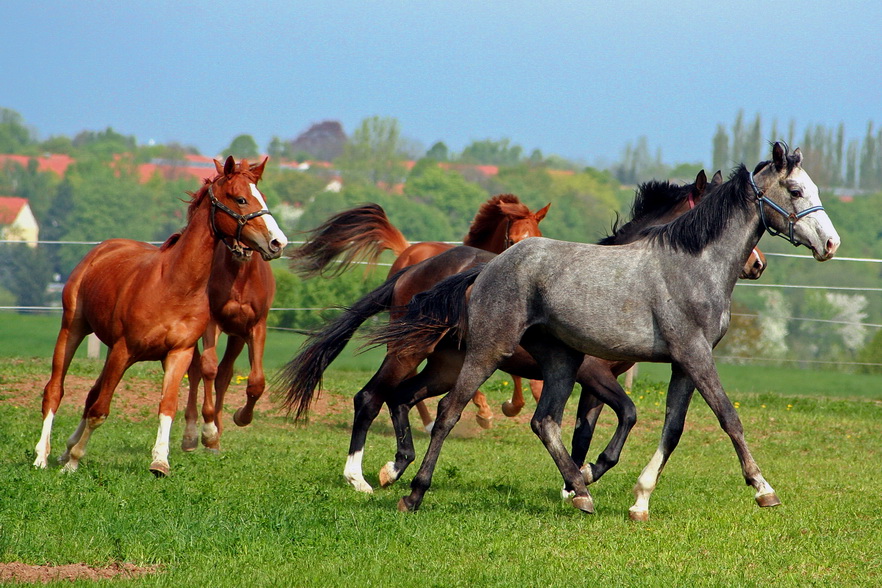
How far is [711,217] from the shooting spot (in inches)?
251

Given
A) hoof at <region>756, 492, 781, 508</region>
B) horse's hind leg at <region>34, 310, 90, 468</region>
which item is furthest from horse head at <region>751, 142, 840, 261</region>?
horse's hind leg at <region>34, 310, 90, 468</region>

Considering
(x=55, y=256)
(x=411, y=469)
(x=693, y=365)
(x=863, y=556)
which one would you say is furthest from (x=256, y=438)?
(x=55, y=256)

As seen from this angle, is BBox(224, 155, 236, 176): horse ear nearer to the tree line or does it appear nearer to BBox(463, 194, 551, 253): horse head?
BBox(463, 194, 551, 253): horse head

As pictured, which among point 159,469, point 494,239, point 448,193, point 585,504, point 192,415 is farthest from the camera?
point 448,193

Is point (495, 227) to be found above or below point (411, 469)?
above

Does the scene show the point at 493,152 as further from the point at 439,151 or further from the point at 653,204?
the point at 653,204

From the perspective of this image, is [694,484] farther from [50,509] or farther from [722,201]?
[50,509]

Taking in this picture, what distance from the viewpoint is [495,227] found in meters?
10.9

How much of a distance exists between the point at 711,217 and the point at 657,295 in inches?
22.8

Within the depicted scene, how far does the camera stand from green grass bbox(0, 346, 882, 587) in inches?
201

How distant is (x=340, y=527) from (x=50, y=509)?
5.37 feet

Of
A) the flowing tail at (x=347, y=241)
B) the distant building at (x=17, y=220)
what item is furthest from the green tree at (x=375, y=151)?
the flowing tail at (x=347, y=241)

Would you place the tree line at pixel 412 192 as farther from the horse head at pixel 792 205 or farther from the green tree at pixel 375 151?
the horse head at pixel 792 205

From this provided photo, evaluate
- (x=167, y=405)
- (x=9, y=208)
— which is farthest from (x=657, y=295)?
(x=9, y=208)
